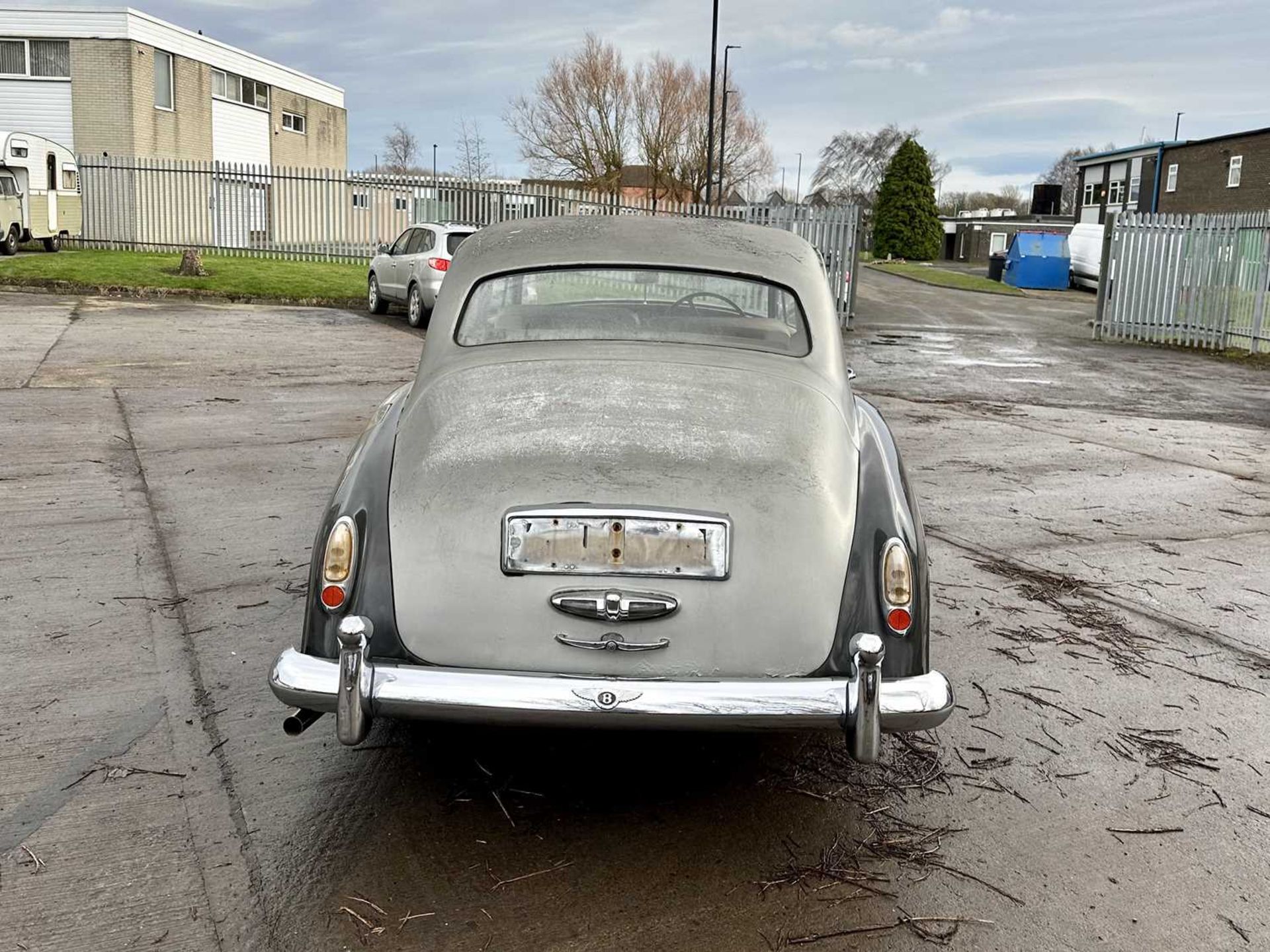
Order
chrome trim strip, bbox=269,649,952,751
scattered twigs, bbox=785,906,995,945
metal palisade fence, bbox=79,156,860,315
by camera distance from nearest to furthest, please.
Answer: scattered twigs, bbox=785,906,995,945 < chrome trim strip, bbox=269,649,952,751 < metal palisade fence, bbox=79,156,860,315

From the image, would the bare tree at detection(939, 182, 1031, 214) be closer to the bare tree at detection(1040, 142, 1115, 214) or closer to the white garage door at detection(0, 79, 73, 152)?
the bare tree at detection(1040, 142, 1115, 214)

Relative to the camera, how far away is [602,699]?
2863 mm

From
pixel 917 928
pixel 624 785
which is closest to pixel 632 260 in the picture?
pixel 624 785

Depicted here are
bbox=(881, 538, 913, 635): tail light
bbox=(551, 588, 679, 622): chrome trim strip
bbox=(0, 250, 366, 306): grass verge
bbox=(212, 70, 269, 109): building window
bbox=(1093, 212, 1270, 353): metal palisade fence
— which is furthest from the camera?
bbox=(212, 70, 269, 109): building window

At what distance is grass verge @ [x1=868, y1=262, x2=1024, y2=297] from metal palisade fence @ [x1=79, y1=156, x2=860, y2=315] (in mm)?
12148

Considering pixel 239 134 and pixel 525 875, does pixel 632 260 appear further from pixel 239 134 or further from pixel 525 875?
pixel 239 134

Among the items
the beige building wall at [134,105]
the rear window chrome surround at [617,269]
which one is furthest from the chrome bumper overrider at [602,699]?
the beige building wall at [134,105]

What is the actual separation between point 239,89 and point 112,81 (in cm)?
738

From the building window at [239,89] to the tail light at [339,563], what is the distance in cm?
4284

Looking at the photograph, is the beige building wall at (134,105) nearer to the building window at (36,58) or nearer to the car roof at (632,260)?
the building window at (36,58)

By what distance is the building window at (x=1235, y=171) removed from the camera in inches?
1828

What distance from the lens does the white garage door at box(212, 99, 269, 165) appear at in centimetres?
4166

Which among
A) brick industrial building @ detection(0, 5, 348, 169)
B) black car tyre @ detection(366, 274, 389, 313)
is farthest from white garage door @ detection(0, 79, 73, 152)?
black car tyre @ detection(366, 274, 389, 313)

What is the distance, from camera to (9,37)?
3600 centimetres
